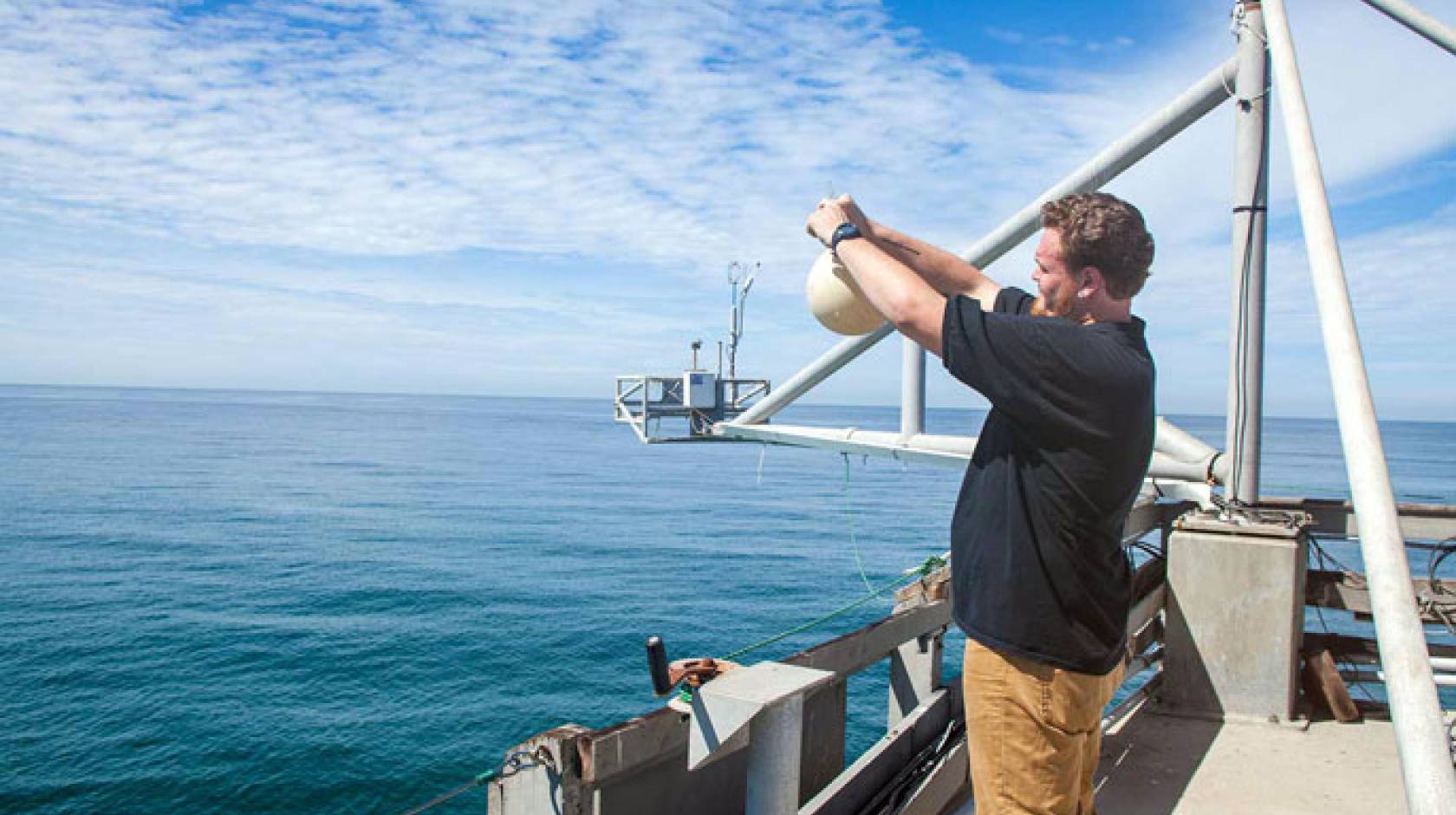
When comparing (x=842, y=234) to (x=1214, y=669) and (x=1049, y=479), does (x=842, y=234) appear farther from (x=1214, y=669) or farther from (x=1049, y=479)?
(x=1214, y=669)

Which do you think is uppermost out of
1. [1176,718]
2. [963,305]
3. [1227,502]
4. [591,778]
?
[963,305]

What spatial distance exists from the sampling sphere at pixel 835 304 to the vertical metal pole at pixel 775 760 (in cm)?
143

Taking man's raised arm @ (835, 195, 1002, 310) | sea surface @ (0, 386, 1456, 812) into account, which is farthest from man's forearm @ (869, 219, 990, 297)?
sea surface @ (0, 386, 1456, 812)

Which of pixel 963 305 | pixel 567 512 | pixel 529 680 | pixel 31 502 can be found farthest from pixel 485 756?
pixel 31 502

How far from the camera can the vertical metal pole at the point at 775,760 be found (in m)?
2.54

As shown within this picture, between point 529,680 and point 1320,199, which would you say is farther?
point 529,680

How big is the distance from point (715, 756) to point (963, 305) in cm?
126

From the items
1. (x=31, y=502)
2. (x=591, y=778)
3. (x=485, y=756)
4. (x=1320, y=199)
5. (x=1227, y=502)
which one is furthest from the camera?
(x=31, y=502)

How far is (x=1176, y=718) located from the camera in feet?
16.5

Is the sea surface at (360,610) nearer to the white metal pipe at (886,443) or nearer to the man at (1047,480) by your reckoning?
the white metal pipe at (886,443)

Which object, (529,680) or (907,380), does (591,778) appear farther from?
(529,680)

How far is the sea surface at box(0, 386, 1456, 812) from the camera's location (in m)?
12.4

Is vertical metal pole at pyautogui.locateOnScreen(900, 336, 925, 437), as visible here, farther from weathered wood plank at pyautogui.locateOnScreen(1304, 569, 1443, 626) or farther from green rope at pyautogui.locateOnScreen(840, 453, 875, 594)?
weathered wood plank at pyautogui.locateOnScreen(1304, 569, 1443, 626)

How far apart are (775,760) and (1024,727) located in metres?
0.63
